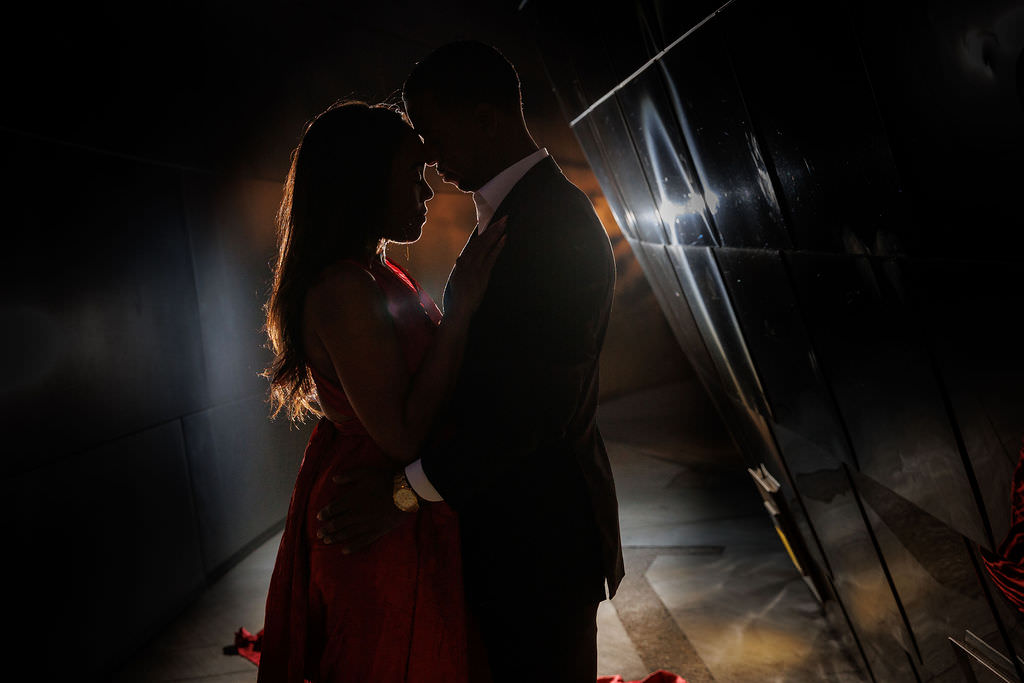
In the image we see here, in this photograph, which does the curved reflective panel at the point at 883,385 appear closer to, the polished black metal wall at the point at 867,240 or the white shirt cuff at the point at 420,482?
the polished black metal wall at the point at 867,240

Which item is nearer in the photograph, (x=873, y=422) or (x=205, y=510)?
(x=873, y=422)

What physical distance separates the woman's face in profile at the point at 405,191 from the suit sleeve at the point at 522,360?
1.35 ft

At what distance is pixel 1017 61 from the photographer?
42.8 inches

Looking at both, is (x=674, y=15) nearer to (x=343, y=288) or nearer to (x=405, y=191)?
(x=405, y=191)

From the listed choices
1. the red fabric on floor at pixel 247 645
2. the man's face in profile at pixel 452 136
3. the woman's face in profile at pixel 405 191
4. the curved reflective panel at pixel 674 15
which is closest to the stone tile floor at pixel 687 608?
the red fabric on floor at pixel 247 645

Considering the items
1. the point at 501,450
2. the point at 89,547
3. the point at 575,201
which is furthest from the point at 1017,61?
the point at 89,547

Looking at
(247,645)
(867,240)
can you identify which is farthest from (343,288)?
(247,645)

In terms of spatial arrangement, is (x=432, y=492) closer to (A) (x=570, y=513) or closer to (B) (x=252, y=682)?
(A) (x=570, y=513)

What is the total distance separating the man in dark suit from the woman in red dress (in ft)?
0.22

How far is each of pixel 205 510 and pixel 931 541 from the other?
14.9 feet

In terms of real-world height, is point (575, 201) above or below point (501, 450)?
above

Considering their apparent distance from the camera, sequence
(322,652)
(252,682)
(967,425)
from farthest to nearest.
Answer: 1. (252,682)
2. (322,652)
3. (967,425)

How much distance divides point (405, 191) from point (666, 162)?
3.52 ft

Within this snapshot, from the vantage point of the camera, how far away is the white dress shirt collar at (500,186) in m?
2.02
